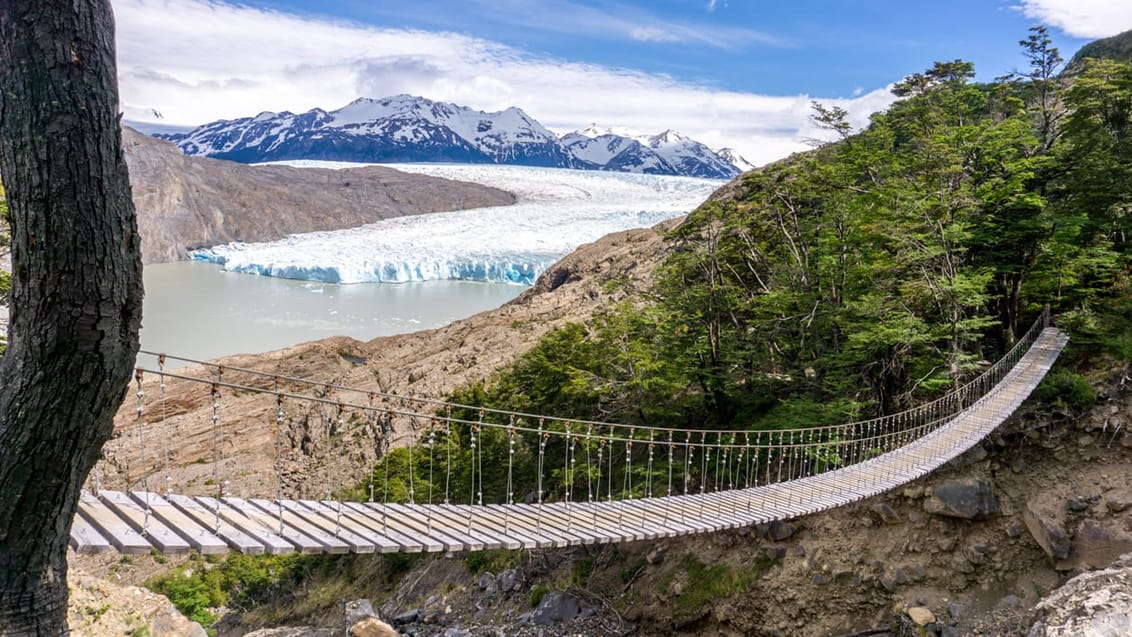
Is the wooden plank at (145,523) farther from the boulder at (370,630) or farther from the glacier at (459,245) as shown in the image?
the glacier at (459,245)

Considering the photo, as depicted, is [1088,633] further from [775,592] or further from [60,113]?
[60,113]

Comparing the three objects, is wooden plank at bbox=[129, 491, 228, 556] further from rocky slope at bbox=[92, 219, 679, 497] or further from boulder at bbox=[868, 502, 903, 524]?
rocky slope at bbox=[92, 219, 679, 497]

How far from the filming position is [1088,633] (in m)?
5.14

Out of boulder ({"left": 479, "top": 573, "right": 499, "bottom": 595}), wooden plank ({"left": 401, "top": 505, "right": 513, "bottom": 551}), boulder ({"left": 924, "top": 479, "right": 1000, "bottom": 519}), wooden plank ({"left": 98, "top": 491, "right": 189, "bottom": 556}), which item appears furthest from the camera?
boulder ({"left": 479, "top": 573, "right": 499, "bottom": 595})

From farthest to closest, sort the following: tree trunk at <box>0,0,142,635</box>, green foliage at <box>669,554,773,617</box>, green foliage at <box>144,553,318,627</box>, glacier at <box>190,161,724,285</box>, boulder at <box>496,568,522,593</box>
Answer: glacier at <box>190,161,724,285</box> < green foliage at <box>144,553,318,627</box> < boulder at <box>496,568,522,593</box> < green foliage at <box>669,554,773,617</box> < tree trunk at <box>0,0,142,635</box>

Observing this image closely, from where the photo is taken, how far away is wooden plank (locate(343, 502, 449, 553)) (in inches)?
179

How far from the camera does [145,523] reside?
10.7 ft

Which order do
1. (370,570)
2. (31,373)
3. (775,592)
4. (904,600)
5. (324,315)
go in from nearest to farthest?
(31,373) → (904,600) → (775,592) → (370,570) → (324,315)

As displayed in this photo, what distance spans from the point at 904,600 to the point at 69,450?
25.4 ft

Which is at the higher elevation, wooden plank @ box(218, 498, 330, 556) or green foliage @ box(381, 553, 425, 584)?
wooden plank @ box(218, 498, 330, 556)

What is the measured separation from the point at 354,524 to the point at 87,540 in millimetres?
1770

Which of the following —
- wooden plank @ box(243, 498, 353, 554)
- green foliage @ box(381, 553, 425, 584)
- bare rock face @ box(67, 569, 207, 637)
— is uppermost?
wooden plank @ box(243, 498, 353, 554)

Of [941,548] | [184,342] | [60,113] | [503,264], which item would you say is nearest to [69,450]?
[60,113]

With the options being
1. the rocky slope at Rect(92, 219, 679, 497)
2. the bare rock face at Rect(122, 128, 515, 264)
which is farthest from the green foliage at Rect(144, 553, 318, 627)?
the bare rock face at Rect(122, 128, 515, 264)
